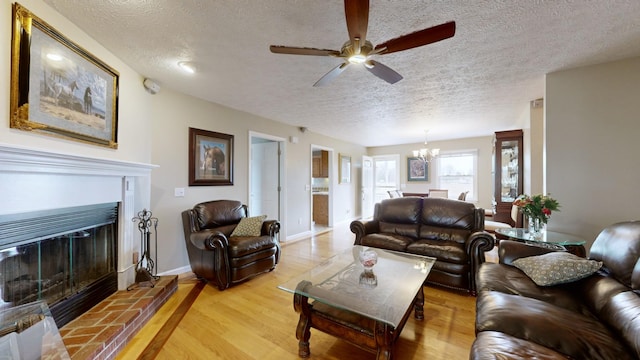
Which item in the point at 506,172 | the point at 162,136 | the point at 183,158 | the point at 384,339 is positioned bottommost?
the point at 384,339

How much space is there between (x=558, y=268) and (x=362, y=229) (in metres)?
2.05

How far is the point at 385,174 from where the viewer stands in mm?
7836

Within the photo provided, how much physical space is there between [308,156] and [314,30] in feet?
11.8

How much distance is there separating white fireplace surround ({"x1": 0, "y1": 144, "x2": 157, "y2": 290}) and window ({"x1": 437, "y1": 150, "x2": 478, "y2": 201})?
6.91 meters

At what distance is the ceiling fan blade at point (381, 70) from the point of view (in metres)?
1.80

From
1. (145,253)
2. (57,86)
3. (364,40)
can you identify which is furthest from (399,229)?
(57,86)

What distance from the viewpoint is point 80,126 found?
1.94m

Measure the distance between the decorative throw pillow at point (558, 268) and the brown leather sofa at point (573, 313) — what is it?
53mm

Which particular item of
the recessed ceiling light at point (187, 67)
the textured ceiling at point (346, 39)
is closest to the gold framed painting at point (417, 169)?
the textured ceiling at point (346, 39)

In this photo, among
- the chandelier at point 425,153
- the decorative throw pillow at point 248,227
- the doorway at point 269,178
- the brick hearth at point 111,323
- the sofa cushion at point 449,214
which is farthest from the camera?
the chandelier at point 425,153

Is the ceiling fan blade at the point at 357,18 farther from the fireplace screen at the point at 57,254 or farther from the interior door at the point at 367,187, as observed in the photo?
the interior door at the point at 367,187

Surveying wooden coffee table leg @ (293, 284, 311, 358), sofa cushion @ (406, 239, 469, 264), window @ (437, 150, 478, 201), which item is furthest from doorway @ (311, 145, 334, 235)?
wooden coffee table leg @ (293, 284, 311, 358)

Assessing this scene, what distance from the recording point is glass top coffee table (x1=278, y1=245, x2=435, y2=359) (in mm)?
1457

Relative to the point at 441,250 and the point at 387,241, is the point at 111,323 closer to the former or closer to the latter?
the point at 387,241
